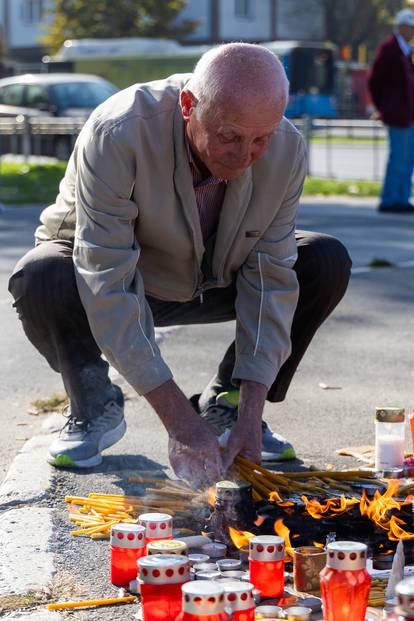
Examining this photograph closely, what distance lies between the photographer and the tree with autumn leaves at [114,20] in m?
49.4

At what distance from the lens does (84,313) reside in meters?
4.02

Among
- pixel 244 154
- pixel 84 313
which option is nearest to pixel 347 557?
pixel 244 154

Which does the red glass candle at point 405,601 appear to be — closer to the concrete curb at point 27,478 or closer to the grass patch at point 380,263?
the concrete curb at point 27,478

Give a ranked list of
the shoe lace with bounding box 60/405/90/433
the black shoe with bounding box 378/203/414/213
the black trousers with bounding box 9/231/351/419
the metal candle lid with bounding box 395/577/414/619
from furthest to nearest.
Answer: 1. the black shoe with bounding box 378/203/414/213
2. the shoe lace with bounding box 60/405/90/433
3. the black trousers with bounding box 9/231/351/419
4. the metal candle lid with bounding box 395/577/414/619

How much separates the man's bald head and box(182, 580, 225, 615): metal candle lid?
1.37 m

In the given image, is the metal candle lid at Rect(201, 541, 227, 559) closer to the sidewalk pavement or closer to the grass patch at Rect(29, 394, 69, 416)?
the sidewalk pavement

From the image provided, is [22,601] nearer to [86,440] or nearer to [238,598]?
[238,598]

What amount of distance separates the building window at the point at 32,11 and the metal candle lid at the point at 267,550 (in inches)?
2259

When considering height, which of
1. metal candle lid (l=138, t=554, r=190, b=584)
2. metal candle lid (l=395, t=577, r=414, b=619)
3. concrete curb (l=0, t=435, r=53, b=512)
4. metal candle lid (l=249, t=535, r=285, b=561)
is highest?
metal candle lid (l=395, t=577, r=414, b=619)

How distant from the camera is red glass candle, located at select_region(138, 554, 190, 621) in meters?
2.74

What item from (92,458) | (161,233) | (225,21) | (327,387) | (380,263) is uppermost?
(161,233)

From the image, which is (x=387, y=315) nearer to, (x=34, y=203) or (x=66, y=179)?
(x=66, y=179)

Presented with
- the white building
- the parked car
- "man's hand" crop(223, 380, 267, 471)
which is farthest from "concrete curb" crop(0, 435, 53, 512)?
the white building

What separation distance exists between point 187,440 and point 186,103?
986 mm
